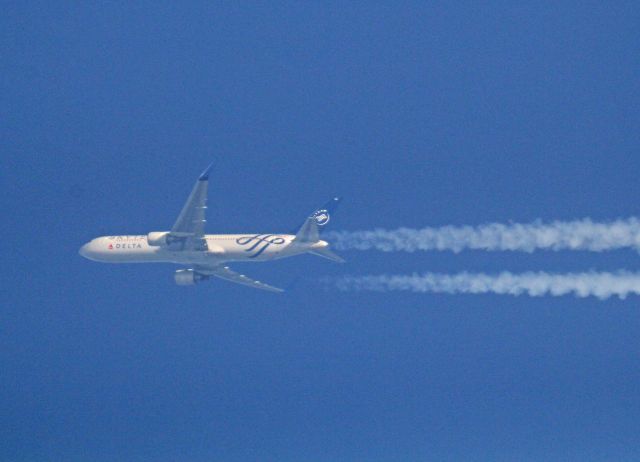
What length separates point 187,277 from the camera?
70.1 m

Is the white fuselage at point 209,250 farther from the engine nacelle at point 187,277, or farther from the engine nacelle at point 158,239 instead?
the engine nacelle at point 187,277

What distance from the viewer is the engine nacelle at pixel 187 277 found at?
230ft

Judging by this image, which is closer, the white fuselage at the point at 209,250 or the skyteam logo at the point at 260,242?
the white fuselage at the point at 209,250

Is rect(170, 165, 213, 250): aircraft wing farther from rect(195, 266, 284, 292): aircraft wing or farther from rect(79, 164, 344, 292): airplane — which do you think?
rect(195, 266, 284, 292): aircraft wing

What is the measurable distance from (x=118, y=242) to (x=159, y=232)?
318cm

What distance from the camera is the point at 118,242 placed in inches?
2677

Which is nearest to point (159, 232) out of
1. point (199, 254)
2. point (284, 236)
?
point (199, 254)

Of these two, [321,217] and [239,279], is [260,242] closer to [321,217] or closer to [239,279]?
[321,217]

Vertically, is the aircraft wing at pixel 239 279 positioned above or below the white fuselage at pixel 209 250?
above

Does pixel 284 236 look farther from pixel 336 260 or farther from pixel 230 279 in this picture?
pixel 230 279

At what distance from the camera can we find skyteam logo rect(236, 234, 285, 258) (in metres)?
64.7

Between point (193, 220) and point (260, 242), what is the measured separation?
12.1ft

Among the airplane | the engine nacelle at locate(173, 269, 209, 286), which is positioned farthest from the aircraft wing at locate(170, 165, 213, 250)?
the engine nacelle at locate(173, 269, 209, 286)

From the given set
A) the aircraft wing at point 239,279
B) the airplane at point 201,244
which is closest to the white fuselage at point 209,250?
the airplane at point 201,244
